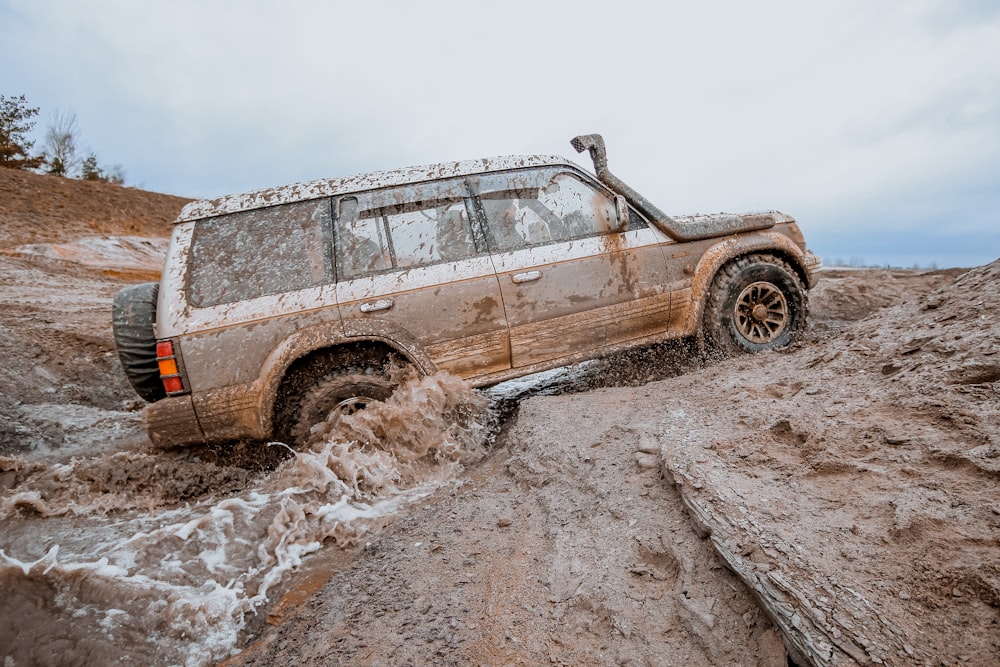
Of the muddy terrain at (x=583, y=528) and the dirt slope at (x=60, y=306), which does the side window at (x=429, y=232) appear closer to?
the muddy terrain at (x=583, y=528)

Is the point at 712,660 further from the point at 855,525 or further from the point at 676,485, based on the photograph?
the point at 676,485

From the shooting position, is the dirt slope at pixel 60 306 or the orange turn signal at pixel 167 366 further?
the dirt slope at pixel 60 306

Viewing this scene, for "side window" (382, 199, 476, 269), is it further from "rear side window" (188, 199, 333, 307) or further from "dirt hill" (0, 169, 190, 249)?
"dirt hill" (0, 169, 190, 249)

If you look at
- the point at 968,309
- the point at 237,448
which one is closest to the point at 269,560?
the point at 237,448

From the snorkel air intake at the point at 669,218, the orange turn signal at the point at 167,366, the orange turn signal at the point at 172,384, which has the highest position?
the snorkel air intake at the point at 669,218

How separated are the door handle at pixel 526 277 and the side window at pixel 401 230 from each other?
336 millimetres

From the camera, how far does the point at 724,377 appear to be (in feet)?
12.0

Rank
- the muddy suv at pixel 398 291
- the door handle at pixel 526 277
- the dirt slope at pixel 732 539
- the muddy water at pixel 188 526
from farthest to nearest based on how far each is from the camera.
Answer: the door handle at pixel 526 277
the muddy suv at pixel 398 291
the muddy water at pixel 188 526
the dirt slope at pixel 732 539

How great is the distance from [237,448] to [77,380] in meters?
3.97

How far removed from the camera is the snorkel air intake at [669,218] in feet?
14.9

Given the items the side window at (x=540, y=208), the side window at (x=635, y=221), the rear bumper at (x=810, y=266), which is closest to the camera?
the side window at (x=540, y=208)

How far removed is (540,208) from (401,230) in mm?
1045

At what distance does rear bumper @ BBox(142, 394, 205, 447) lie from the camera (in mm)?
3613

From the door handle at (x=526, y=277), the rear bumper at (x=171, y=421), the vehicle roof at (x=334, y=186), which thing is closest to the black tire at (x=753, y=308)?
the door handle at (x=526, y=277)
